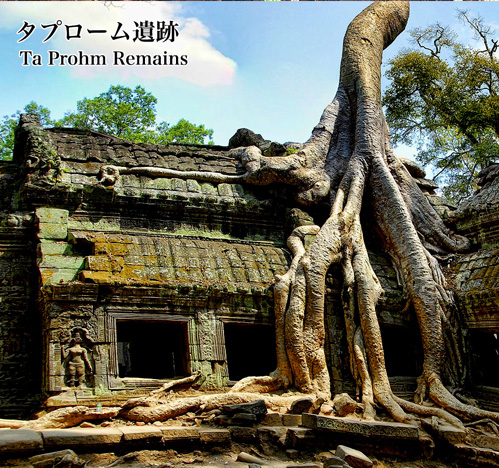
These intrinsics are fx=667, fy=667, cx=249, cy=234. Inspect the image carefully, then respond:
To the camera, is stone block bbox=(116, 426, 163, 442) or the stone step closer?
stone block bbox=(116, 426, 163, 442)

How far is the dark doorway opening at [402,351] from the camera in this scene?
992 centimetres

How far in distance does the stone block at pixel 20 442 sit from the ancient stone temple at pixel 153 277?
149 centimetres

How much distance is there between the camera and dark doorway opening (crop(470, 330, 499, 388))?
9773 mm

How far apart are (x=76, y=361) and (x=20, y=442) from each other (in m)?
1.96

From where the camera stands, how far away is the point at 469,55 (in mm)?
16562

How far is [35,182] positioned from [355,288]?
4.72m

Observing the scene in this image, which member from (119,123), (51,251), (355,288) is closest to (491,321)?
(355,288)

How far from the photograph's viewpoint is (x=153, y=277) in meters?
8.62

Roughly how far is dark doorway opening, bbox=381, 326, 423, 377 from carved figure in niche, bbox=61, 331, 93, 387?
4436 mm

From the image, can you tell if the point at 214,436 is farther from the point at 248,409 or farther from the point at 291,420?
the point at 291,420

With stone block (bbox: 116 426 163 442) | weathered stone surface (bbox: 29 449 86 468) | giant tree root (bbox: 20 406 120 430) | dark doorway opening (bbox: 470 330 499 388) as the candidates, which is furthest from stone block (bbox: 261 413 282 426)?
dark doorway opening (bbox: 470 330 499 388)

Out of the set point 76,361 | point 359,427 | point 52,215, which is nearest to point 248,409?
point 359,427

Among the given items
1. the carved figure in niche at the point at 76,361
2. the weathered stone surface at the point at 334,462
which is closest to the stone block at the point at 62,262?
the carved figure in niche at the point at 76,361

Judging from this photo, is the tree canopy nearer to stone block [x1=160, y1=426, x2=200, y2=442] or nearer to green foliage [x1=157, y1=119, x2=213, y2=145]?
green foliage [x1=157, y1=119, x2=213, y2=145]
